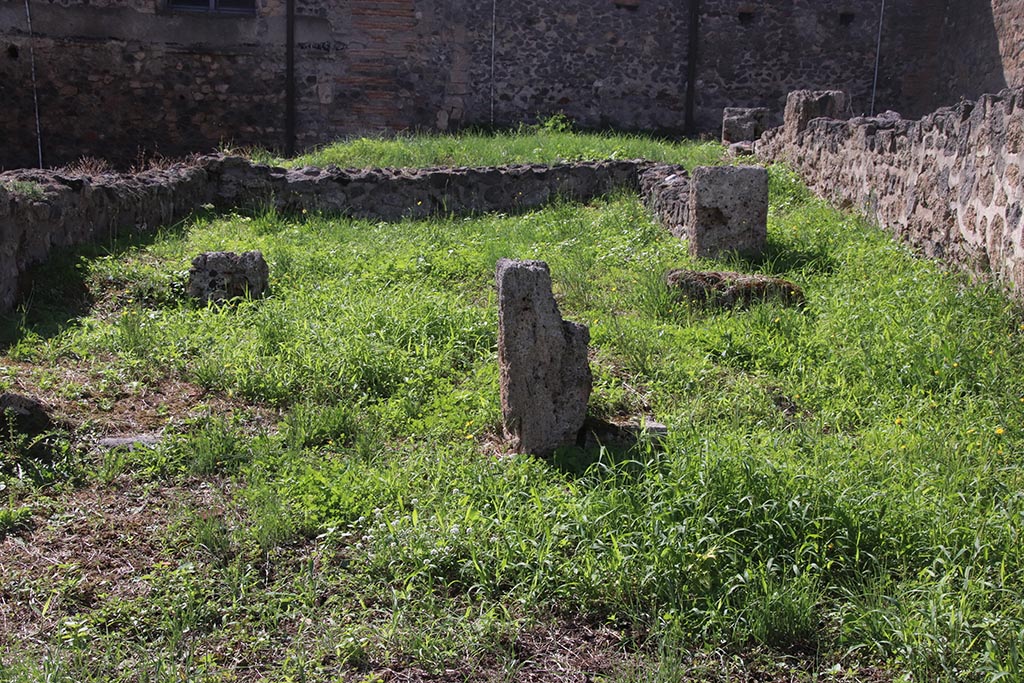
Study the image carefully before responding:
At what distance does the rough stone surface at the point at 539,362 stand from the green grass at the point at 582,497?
6.7 inches

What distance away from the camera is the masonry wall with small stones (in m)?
15.6

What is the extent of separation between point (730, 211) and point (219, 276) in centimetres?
401

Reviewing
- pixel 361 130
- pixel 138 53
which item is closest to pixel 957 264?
pixel 361 130

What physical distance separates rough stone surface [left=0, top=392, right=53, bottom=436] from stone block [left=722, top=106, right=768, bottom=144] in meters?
11.9

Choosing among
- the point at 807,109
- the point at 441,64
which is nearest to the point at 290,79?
the point at 441,64

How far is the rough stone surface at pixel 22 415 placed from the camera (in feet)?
14.2

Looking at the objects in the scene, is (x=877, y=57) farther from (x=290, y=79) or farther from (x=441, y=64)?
(x=290, y=79)

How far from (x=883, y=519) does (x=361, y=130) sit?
13.9m

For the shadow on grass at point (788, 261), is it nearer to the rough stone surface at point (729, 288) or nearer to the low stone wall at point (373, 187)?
the rough stone surface at point (729, 288)

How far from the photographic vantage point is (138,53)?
15.8 m

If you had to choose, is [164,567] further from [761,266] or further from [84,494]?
[761,266]

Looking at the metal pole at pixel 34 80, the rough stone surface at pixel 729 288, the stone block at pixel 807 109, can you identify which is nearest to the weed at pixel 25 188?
the rough stone surface at pixel 729 288

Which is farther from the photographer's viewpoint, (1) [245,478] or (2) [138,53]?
(2) [138,53]

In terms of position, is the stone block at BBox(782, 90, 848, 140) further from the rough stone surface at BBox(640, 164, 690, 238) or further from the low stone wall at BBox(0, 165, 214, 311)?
the low stone wall at BBox(0, 165, 214, 311)
